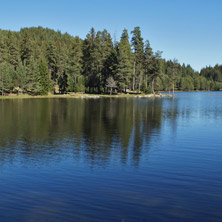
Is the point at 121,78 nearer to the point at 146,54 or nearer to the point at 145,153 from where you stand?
the point at 146,54

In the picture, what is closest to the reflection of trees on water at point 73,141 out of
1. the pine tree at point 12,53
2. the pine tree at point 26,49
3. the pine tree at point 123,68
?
the pine tree at point 123,68

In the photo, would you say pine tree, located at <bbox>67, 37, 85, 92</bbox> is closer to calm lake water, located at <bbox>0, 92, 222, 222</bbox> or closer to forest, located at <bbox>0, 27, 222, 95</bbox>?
forest, located at <bbox>0, 27, 222, 95</bbox>

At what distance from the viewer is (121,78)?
11281 centimetres

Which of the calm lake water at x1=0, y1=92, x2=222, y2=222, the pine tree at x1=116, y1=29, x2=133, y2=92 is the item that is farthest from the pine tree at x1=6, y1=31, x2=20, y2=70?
the calm lake water at x1=0, y1=92, x2=222, y2=222

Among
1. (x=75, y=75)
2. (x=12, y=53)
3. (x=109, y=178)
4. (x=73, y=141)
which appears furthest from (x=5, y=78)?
(x=109, y=178)

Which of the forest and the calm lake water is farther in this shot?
the forest

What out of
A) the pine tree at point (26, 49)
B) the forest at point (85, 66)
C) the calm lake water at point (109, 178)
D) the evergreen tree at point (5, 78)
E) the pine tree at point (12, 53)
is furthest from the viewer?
the pine tree at point (26, 49)

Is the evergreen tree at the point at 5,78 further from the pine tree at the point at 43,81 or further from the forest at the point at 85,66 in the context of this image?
the pine tree at the point at 43,81

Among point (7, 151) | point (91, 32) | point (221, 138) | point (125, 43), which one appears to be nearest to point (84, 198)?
point (7, 151)

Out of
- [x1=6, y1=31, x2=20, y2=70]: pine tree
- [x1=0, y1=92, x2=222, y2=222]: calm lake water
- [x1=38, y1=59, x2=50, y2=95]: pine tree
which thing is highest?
[x1=6, y1=31, x2=20, y2=70]: pine tree

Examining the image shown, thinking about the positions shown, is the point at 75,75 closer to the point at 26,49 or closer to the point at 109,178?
the point at 26,49

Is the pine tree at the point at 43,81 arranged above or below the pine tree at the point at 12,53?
below

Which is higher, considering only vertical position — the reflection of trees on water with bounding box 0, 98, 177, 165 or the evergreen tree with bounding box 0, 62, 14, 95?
the evergreen tree with bounding box 0, 62, 14, 95

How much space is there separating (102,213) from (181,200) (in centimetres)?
389
